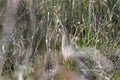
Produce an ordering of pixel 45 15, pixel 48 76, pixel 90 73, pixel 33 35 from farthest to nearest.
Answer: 1. pixel 45 15
2. pixel 33 35
3. pixel 90 73
4. pixel 48 76

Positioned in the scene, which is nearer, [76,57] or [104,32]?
[76,57]

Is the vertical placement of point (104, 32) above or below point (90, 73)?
above

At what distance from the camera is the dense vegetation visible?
1.70 metres

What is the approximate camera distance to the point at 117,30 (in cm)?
209

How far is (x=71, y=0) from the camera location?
6.82 ft

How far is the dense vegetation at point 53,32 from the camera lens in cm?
170

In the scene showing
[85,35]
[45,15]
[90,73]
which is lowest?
[90,73]

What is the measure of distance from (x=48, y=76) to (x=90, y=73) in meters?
0.23

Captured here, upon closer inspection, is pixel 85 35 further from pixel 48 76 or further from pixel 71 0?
pixel 48 76

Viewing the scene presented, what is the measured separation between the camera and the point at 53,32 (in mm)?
1814

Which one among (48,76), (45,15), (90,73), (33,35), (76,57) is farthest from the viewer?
(45,15)

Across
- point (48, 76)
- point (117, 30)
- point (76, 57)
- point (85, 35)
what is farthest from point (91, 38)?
point (76, 57)

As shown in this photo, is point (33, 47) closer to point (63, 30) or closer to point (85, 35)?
point (63, 30)

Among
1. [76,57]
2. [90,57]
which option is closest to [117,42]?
[90,57]
